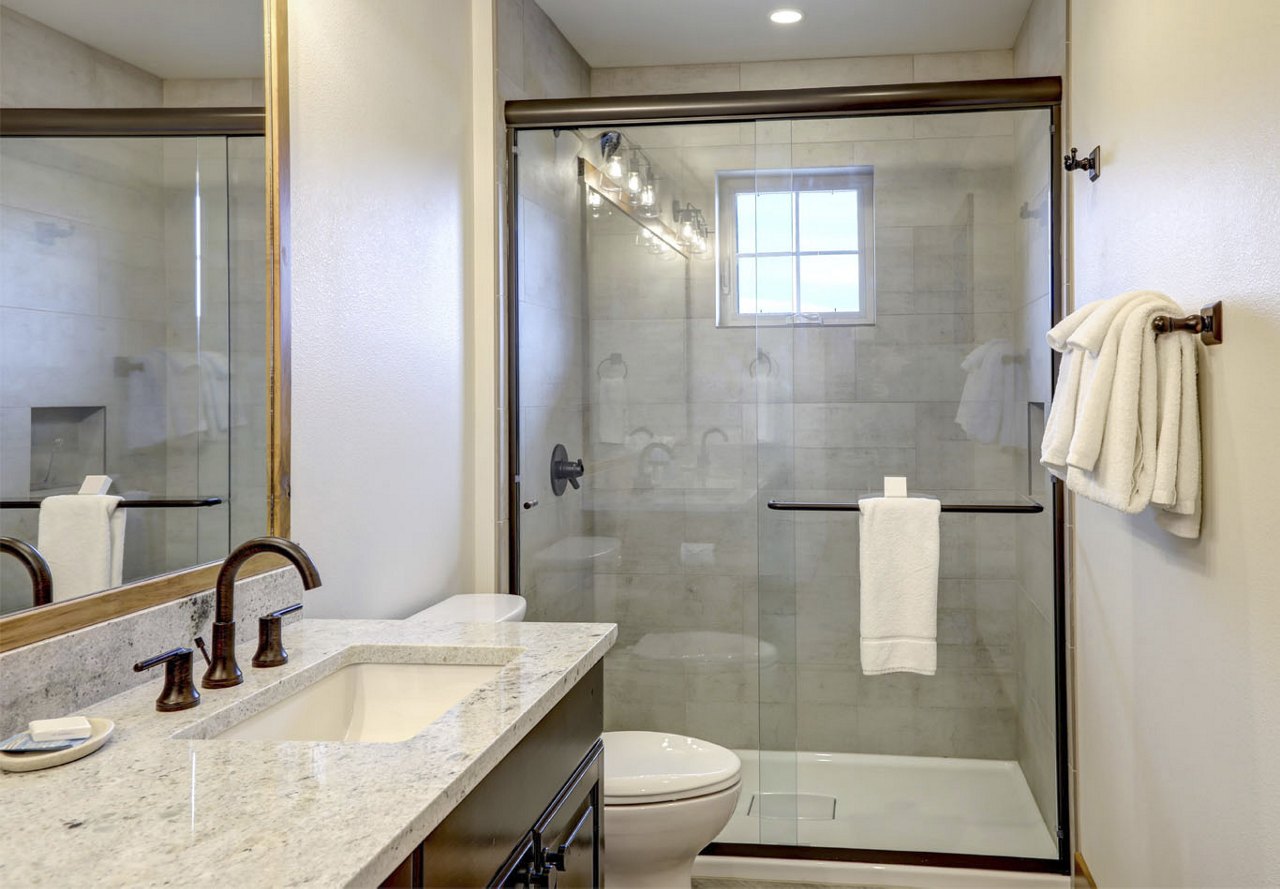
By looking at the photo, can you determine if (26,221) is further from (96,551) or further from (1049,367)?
(1049,367)

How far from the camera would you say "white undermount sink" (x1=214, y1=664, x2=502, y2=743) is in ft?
4.92

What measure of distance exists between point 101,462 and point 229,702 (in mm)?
356

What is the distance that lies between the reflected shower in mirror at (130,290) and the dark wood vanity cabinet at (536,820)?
1.91 feet

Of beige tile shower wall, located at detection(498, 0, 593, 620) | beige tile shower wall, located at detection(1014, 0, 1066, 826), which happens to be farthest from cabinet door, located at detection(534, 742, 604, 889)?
beige tile shower wall, located at detection(1014, 0, 1066, 826)

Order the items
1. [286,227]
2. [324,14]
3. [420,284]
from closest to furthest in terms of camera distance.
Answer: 1. [286,227]
2. [324,14]
3. [420,284]

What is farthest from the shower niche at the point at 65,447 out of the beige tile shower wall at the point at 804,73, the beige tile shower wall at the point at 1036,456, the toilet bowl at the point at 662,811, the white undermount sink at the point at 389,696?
the beige tile shower wall at the point at 804,73

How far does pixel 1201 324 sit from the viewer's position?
5.12ft

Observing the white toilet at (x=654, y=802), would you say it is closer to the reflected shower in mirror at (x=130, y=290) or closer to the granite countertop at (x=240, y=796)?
the reflected shower in mirror at (x=130, y=290)

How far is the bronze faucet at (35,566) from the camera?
112 cm

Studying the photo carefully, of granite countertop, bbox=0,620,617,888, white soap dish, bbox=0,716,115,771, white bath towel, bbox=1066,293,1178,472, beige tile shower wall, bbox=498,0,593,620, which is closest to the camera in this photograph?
granite countertop, bbox=0,620,617,888

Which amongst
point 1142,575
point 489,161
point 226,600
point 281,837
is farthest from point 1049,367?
point 281,837

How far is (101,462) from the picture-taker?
1265 millimetres

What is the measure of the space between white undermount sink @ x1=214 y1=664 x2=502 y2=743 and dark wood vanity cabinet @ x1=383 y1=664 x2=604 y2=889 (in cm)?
16

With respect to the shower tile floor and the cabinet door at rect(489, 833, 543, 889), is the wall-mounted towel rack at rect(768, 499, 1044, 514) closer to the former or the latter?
the shower tile floor
